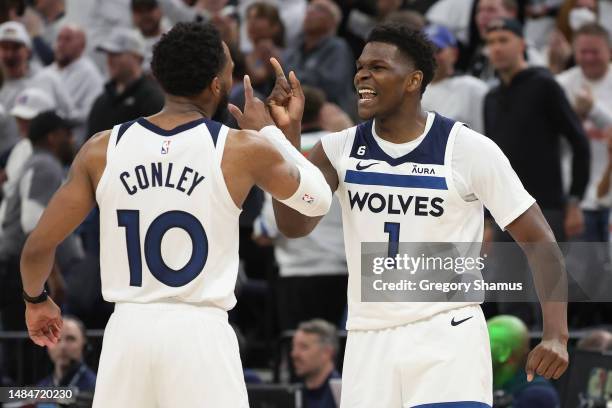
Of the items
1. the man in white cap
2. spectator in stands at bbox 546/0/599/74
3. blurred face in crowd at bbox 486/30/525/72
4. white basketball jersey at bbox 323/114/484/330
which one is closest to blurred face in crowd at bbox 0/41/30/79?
the man in white cap

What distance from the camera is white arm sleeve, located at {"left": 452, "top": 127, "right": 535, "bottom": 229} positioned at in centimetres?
541

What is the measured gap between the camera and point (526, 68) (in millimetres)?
9359

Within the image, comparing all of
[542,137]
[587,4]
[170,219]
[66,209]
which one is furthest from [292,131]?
[587,4]

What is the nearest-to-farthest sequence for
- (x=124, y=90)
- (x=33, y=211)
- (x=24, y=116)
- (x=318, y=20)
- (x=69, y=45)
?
(x=33, y=211) → (x=124, y=90) → (x=24, y=116) → (x=318, y=20) → (x=69, y=45)

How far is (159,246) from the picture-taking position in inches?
197

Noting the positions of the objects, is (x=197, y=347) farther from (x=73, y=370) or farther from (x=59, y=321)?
(x=73, y=370)

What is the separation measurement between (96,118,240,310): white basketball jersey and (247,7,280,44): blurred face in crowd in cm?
686

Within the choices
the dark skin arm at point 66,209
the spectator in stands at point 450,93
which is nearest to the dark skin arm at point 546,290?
the dark skin arm at point 66,209

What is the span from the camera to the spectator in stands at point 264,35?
11602 millimetres

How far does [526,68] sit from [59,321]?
5.02 m

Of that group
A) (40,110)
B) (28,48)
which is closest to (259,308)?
(40,110)

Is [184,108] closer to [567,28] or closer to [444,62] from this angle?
[444,62]

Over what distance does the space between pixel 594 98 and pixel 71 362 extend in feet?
15.1

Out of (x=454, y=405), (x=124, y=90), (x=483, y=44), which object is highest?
(x=483, y=44)
